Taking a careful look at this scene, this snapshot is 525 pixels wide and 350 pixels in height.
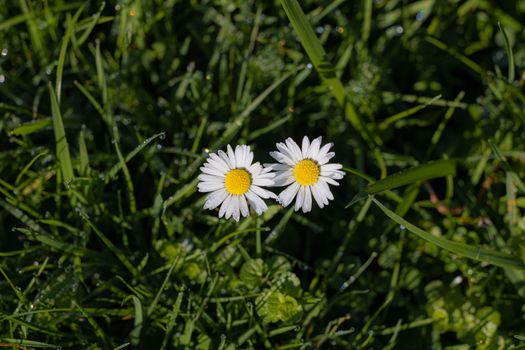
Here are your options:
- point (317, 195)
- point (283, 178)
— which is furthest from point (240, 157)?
point (317, 195)

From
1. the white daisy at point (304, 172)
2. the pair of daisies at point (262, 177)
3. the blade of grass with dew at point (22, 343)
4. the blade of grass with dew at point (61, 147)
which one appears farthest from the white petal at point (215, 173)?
the blade of grass with dew at point (22, 343)

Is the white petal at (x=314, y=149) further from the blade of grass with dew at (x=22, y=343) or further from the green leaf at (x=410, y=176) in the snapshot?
the blade of grass with dew at (x=22, y=343)

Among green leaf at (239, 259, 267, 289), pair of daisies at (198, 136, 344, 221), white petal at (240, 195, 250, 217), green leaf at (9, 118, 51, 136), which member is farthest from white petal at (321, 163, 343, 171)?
green leaf at (9, 118, 51, 136)

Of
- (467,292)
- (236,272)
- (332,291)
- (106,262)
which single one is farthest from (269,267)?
(467,292)

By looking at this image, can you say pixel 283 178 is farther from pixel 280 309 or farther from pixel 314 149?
pixel 280 309

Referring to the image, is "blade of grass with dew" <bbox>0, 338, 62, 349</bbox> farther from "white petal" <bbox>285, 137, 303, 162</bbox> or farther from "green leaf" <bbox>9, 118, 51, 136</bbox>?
"white petal" <bbox>285, 137, 303, 162</bbox>

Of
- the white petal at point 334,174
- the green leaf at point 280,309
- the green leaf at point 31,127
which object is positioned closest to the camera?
the white petal at point 334,174
